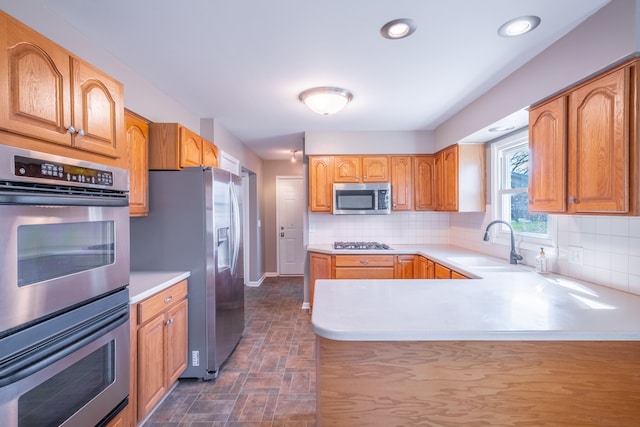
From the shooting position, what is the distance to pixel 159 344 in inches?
75.7

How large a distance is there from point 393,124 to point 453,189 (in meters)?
1.06

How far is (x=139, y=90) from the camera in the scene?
225 cm

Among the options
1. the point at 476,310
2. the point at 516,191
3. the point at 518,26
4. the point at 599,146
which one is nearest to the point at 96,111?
the point at 476,310

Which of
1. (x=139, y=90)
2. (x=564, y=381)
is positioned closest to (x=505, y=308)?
(x=564, y=381)

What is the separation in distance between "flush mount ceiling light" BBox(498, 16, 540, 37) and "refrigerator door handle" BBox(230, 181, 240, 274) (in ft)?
7.53

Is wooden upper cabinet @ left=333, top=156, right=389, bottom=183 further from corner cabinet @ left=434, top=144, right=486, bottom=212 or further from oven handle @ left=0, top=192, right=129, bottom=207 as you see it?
oven handle @ left=0, top=192, right=129, bottom=207

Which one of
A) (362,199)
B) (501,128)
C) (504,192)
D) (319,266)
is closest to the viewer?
(501,128)

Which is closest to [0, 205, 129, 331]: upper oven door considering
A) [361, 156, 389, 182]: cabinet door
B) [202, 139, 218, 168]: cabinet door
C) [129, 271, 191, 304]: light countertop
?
[129, 271, 191, 304]: light countertop

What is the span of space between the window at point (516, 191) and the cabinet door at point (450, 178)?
1.21ft

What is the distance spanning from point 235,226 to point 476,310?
2.16 meters

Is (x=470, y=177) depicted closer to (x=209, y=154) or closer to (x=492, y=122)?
(x=492, y=122)

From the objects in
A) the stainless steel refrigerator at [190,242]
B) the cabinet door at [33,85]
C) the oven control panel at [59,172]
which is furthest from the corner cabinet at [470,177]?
the cabinet door at [33,85]

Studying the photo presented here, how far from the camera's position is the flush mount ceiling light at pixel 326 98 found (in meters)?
2.43

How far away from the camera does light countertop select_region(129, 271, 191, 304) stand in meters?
1.72
